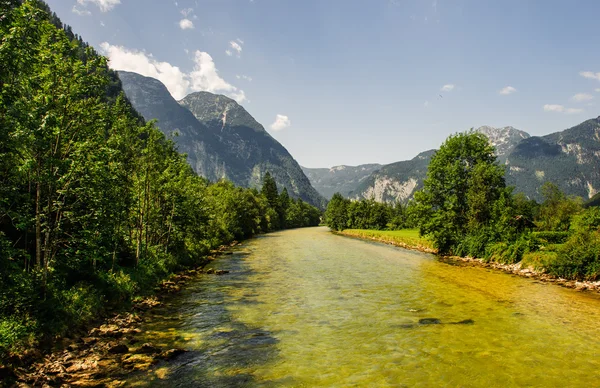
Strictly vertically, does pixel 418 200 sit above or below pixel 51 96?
below

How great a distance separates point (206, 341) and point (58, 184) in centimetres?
1049

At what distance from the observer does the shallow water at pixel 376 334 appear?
13719 millimetres

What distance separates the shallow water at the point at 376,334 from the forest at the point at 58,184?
14.9ft

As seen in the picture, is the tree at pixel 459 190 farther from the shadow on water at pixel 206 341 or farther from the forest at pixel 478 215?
the shadow on water at pixel 206 341

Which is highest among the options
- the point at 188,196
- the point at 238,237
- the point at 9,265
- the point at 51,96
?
the point at 51,96

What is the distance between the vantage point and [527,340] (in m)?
17.8

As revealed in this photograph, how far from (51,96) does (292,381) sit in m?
16.3

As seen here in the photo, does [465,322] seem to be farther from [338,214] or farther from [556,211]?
[338,214]

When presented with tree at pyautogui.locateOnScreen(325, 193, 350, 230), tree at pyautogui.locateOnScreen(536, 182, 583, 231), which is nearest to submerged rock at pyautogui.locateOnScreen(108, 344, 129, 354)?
tree at pyautogui.locateOnScreen(536, 182, 583, 231)

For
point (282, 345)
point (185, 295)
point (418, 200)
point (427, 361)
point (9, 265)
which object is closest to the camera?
point (9, 265)

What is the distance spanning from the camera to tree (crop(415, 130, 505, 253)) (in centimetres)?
5503

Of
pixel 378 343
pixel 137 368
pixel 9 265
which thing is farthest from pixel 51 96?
pixel 378 343

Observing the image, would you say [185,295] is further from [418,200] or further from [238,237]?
[238,237]

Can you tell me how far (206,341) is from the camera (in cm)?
1739
